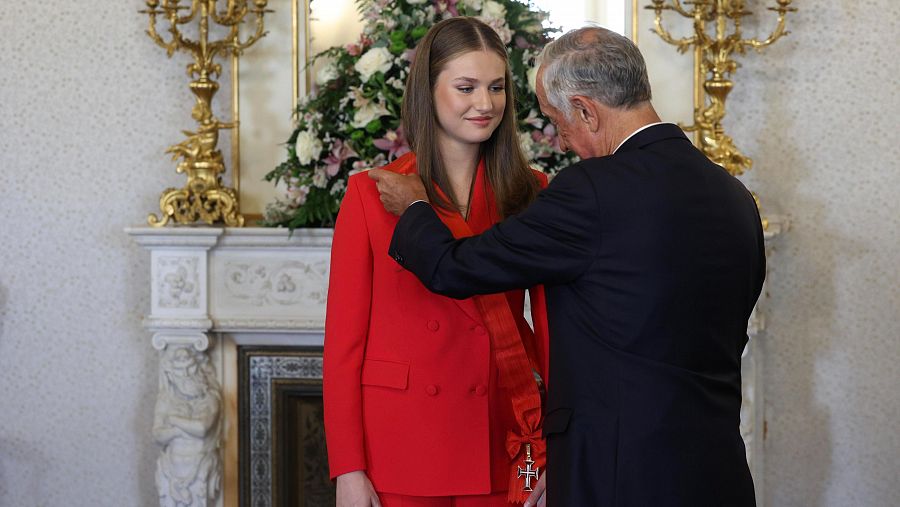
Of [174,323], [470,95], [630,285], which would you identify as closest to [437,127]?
[470,95]


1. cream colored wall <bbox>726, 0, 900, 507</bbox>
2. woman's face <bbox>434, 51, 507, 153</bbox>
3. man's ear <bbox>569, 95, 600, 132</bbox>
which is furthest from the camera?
cream colored wall <bbox>726, 0, 900, 507</bbox>

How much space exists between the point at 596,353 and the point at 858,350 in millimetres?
2516

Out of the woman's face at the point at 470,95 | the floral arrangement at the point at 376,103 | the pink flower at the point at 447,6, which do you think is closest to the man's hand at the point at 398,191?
the woman's face at the point at 470,95

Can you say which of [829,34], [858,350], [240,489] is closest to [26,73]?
[240,489]

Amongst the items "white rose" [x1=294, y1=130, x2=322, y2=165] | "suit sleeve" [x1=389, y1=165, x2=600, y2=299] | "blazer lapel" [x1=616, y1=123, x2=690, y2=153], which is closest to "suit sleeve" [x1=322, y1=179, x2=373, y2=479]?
"suit sleeve" [x1=389, y1=165, x2=600, y2=299]

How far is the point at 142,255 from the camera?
13.8ft

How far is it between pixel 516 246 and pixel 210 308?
2.17 meters

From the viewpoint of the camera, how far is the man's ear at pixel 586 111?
6.31ft

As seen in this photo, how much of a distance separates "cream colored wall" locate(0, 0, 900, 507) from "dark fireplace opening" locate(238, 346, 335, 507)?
517 mm

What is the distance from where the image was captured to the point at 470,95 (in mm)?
2266

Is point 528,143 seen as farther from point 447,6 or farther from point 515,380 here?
point 515,380

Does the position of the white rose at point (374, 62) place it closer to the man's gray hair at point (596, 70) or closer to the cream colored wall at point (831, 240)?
the cream colored wall at point (831, 240)

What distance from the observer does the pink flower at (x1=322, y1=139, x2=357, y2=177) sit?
3.55 m

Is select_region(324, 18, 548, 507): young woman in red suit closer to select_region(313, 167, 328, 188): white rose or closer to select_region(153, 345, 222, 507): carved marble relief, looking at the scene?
select_region(313, 167, 328, 188): white rose
